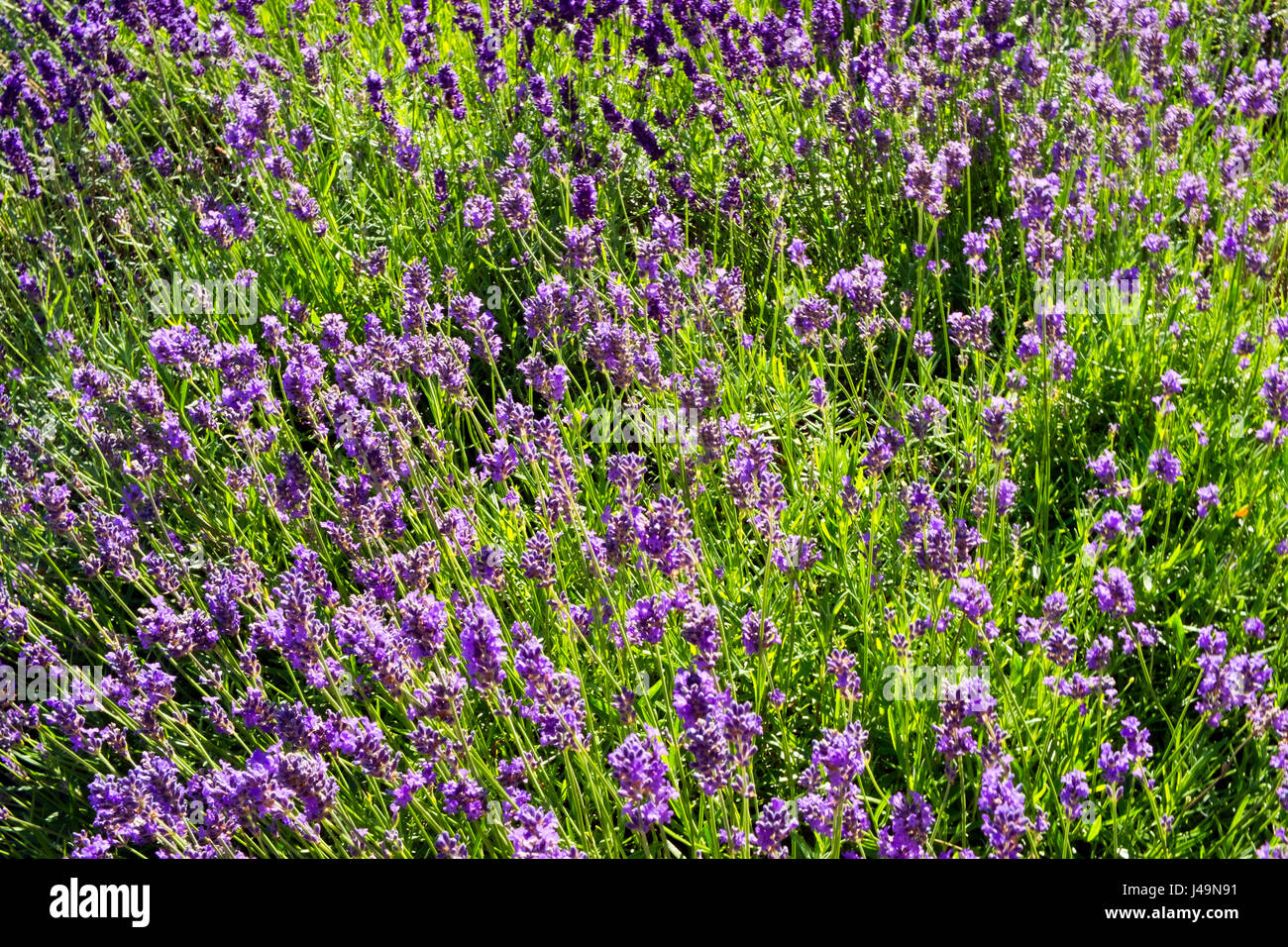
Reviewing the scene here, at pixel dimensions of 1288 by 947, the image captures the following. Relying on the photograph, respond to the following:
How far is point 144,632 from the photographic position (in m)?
2.32

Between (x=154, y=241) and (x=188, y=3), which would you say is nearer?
(x=154, y=241)

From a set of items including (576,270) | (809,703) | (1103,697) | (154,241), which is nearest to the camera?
(1103,697)

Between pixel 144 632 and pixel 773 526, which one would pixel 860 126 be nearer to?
pixel 773 526

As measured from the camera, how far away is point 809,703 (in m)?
2.53

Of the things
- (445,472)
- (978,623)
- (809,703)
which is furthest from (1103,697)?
(445,472)

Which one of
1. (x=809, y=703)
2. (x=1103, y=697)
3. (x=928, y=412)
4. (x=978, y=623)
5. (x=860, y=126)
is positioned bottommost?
(x=809, y=703)

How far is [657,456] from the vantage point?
281 cm

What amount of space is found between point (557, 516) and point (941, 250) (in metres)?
2.02

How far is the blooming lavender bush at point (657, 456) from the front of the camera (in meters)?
2.11

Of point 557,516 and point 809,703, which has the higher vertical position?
→ point 557,516

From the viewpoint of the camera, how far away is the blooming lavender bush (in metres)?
2.11
